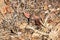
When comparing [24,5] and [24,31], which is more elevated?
[24,5]

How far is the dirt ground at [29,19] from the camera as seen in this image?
215cm

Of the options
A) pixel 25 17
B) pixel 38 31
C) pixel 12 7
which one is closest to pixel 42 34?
pixel 38 31

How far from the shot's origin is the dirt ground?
7.05 ft

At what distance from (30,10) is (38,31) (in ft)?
0.73

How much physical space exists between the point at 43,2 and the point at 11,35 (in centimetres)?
44

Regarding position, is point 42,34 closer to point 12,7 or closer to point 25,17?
point 25,17

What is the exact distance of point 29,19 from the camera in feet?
7.24

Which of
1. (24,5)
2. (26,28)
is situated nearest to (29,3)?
(24,5)

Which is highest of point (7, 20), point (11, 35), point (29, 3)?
point (29, 3)

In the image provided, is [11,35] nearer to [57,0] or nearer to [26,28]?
[26,28]

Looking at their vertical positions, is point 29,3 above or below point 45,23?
above

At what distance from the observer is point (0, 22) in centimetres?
219

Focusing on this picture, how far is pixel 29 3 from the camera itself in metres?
2.24

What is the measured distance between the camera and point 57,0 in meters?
2.23
